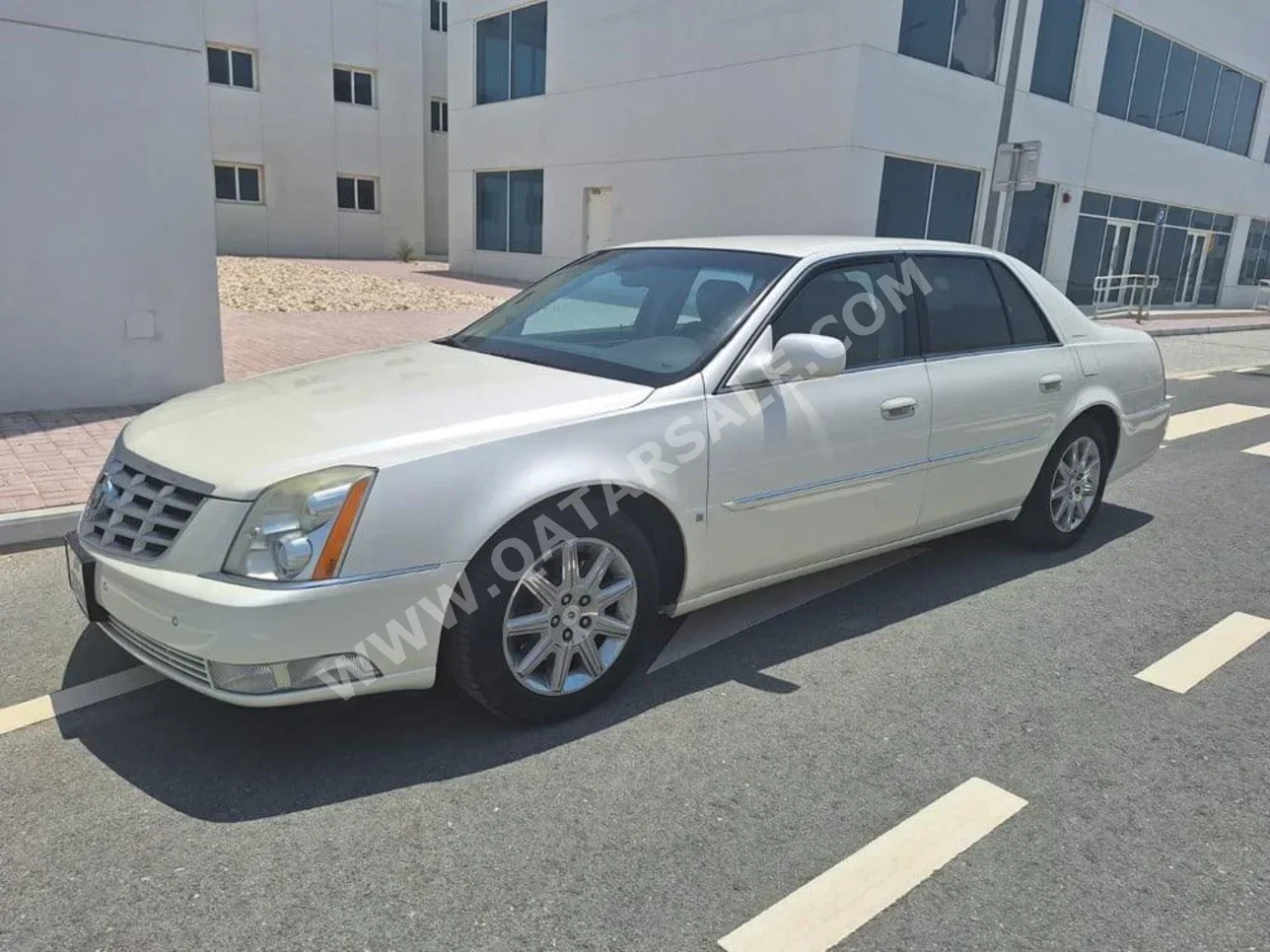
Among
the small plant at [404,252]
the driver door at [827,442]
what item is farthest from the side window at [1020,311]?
the small plant at [404,252]

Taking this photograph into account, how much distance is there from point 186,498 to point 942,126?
17603 millimetres

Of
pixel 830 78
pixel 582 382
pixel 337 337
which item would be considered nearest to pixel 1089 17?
pixel 830 78

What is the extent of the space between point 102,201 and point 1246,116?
30756 mm

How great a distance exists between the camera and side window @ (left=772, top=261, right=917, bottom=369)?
157 inches

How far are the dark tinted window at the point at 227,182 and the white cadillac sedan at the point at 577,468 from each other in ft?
90.2

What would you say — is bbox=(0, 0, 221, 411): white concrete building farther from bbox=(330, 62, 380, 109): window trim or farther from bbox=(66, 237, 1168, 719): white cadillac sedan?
bbox=(330, 62, 380, 109): window trim

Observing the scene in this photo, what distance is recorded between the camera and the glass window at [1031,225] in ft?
66.8

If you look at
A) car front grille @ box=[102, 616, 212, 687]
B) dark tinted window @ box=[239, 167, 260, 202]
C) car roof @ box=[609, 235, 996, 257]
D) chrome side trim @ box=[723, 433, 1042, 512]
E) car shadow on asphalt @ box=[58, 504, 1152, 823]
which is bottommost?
car shadow on asphalt @ box=[58, 504, 1152, 823]

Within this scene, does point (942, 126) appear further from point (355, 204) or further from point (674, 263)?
point (355, 204)

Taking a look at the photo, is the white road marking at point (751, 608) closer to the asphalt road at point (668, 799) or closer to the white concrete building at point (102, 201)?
the asphalt road at point (668, 799)

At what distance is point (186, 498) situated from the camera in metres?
2.97

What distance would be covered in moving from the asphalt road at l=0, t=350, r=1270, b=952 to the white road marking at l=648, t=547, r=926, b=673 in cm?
8

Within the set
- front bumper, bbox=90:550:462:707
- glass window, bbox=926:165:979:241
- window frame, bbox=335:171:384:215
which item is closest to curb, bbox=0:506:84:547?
front bumper, bbox=90:550:462:707

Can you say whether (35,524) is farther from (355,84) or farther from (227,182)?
(355,84)
